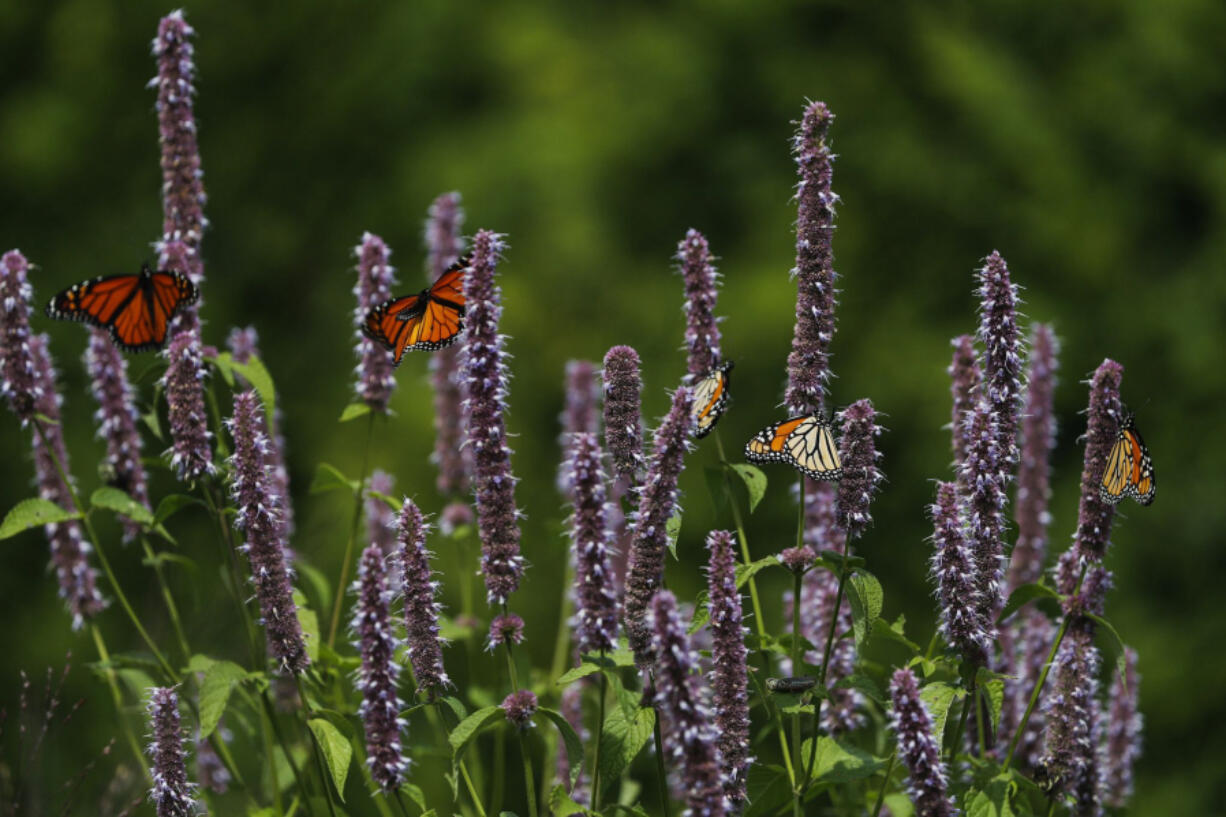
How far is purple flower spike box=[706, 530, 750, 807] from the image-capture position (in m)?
2.56

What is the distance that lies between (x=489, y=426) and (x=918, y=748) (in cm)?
112

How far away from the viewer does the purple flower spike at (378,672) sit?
9.43ft

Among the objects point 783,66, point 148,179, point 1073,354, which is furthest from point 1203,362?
point 148,179

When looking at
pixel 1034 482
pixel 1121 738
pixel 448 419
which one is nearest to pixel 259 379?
pixel 448 419

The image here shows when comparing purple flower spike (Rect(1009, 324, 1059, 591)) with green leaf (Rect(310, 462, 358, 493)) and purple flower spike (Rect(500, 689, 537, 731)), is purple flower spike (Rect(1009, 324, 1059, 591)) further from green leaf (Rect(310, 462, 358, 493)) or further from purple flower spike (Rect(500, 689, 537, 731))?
green leaf (Rect(310, 462, 358, 493))

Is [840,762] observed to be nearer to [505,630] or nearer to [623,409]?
[505,630]

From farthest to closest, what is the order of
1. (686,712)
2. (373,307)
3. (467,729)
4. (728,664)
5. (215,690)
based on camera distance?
1. (373,307)
2. (215,690)
3. (467,729)
4. (728,664)
5. (686,712)

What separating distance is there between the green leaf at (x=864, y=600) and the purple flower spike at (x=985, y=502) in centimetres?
23

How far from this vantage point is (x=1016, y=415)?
3.21 metres

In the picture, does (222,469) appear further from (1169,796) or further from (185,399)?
(1169,796)

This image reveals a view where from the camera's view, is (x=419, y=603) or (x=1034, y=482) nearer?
(x=419, y=603)

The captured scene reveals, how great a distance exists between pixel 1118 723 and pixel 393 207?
5417 mm

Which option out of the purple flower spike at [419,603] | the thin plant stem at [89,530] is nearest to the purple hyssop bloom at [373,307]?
the thin plant stem at [89,530]

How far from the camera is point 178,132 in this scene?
4180 millimetres
